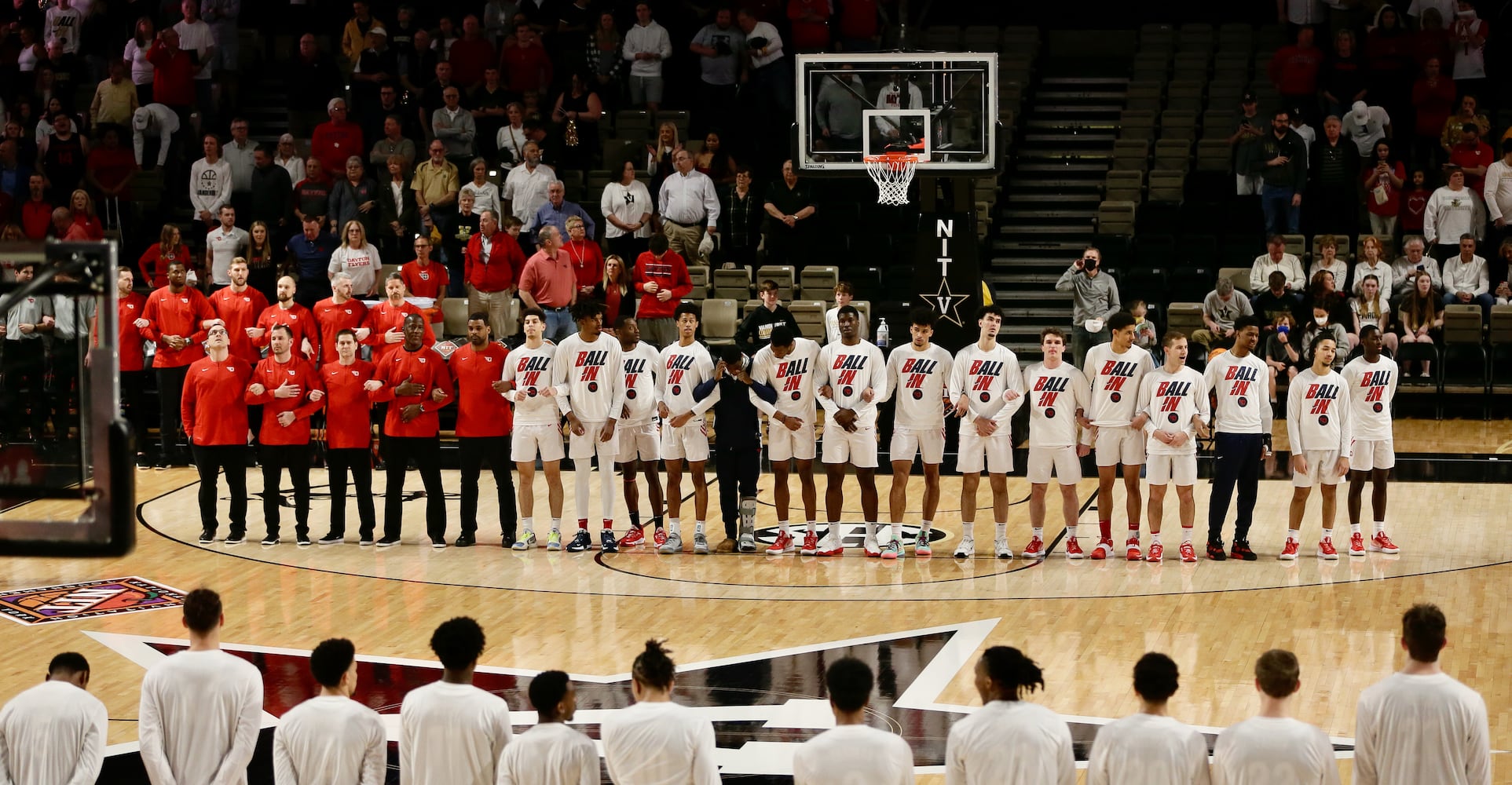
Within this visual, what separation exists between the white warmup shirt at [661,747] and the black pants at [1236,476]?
739cm

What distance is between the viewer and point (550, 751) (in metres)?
6.63

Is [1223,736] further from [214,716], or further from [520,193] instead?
[520,193]

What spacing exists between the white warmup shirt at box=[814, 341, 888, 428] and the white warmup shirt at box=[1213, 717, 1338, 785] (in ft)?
23.1

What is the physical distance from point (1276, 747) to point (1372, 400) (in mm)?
7469

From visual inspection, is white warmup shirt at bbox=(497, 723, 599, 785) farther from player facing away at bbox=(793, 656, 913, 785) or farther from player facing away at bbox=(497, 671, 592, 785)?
player facing away at bbox=(793, 656, 913, 785)

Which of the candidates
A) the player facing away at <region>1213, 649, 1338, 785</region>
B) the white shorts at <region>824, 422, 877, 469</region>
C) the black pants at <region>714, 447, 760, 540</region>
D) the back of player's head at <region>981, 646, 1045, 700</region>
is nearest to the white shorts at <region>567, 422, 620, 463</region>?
the black pants at <region>714, 447, 760, 540</region>

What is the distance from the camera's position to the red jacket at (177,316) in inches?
663

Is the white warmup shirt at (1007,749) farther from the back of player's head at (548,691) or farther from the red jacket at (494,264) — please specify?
the red jacket at (494,264)

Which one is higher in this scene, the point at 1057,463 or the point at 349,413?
the point at 349,413

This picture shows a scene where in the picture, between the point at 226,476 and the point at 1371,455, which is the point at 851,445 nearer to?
the point at 1371,455

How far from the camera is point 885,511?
15555mm

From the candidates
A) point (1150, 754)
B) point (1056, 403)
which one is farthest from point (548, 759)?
point (1056, 403)

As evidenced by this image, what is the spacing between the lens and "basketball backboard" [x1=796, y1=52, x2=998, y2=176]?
16.4 meters

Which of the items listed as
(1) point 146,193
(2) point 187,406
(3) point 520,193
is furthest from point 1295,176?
(1) point 146,193
